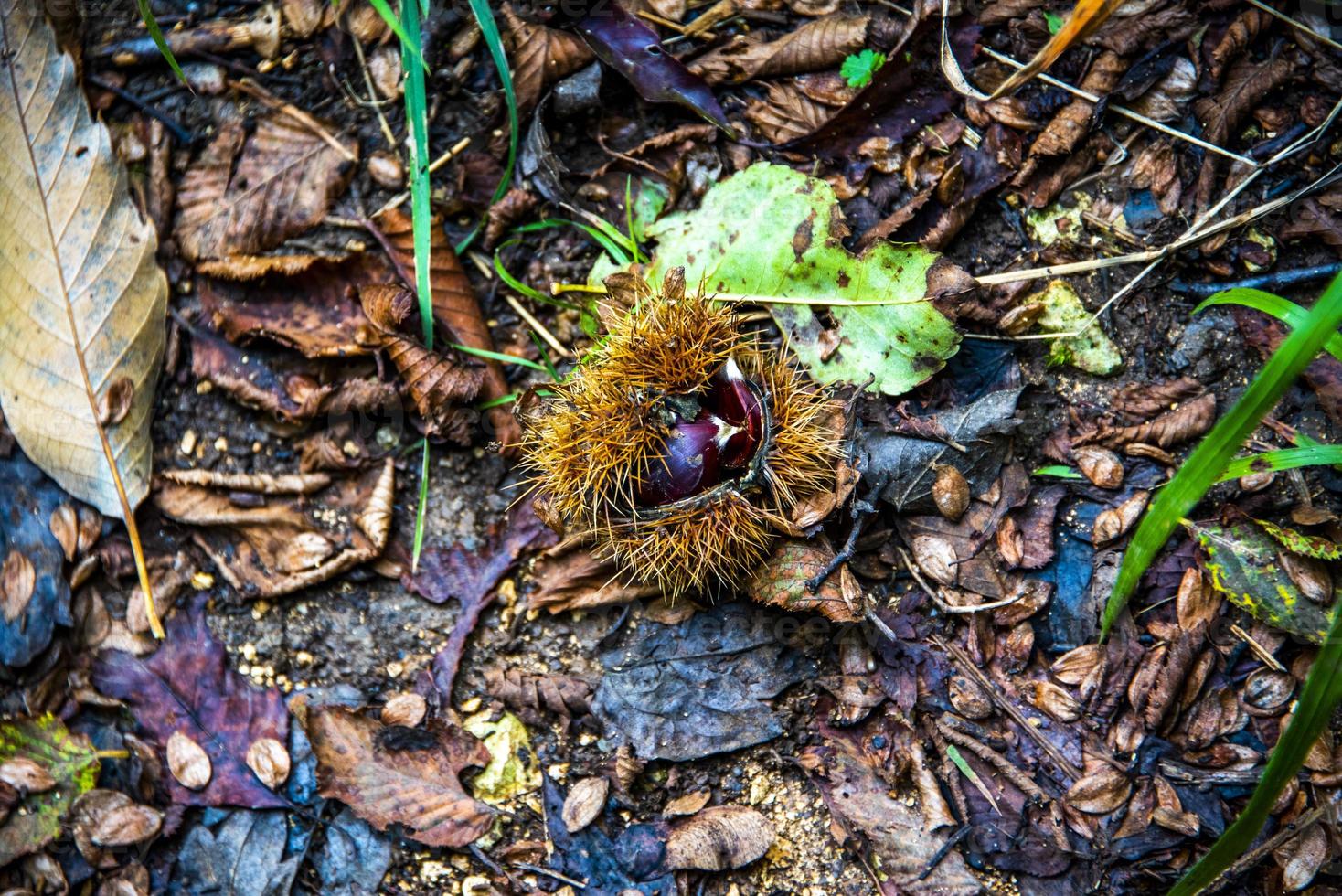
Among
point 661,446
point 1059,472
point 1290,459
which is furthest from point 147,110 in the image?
point 1290,459

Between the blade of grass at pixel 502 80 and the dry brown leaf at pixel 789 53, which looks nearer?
the blade of grass at pixel 502 80

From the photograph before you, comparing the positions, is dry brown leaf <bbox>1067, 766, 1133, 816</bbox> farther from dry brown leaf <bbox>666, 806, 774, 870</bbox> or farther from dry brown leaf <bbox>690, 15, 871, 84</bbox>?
dry brown leaf <bbox>690, 15, 871, 84</bbox>

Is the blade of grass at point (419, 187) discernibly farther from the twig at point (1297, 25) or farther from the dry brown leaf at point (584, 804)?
the twig at point (1297, 25)

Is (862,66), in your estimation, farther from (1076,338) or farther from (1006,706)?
(1006,706)

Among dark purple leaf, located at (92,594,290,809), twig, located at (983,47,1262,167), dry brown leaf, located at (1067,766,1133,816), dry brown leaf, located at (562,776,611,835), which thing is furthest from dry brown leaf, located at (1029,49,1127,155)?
dark purple leaf, located at (92,594,290,809)

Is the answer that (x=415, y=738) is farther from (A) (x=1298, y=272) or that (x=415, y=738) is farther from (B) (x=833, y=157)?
(A) (x=1298, y=272)

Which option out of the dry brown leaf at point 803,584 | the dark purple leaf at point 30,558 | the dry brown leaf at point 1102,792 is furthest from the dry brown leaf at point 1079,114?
the dark purple leaf at point 30,558
